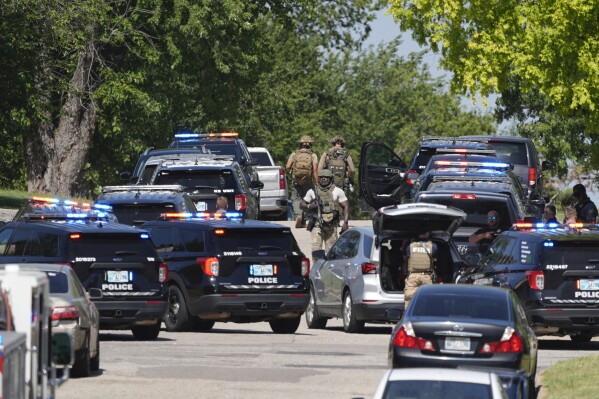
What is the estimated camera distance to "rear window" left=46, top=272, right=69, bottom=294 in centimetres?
1723

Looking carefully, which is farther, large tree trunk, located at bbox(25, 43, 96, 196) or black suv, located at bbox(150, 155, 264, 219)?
large tree trunk, located at bbox(25, 43, 96, 196)

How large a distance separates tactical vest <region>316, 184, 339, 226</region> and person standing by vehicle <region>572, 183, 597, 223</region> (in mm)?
4285

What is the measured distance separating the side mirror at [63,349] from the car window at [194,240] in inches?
483

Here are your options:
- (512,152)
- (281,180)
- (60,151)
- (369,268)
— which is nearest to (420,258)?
(369,268)

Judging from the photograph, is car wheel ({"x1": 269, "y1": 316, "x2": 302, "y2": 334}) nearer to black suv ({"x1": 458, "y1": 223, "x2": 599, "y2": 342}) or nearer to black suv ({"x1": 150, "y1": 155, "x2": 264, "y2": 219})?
black suv ({"x1": 458, "y1": 223, "x2": 599, "y2": 342})

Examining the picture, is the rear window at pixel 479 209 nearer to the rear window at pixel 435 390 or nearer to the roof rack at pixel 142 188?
the roof rack at pixel 142 188

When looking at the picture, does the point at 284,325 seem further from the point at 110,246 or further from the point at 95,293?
the point at 95,293

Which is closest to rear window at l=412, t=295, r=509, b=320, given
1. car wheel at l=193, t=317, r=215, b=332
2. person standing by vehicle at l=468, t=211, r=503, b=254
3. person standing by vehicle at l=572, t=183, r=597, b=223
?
person standing by vehicle at l=468, t=211, r=503, b=254

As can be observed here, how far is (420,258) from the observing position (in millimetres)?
22031

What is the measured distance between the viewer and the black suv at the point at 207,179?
1173 inches

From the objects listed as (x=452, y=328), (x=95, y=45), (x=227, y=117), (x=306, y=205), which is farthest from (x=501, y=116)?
(x=452, y=328)

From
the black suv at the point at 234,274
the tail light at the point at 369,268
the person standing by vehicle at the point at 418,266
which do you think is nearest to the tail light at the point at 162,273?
the black suv at the point at 234,274

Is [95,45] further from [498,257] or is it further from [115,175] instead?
[498,257]

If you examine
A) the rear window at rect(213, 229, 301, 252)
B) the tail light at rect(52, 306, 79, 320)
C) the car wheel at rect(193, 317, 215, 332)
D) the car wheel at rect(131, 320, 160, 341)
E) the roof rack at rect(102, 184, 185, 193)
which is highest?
the roof rack at rect(102, 184, 185, 193)
